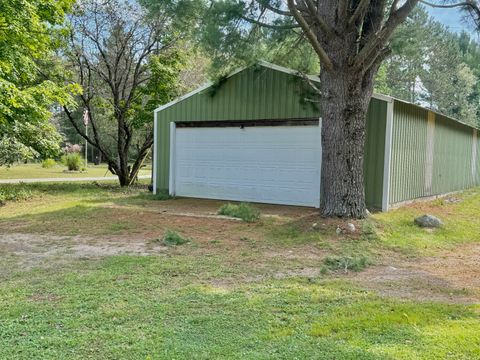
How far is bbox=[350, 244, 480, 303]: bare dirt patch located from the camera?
4.13 m

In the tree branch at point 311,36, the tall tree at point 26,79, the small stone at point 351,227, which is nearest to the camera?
the tree branch at point 311,36

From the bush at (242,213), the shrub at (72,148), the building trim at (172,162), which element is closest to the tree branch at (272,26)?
the bush at (242,213)

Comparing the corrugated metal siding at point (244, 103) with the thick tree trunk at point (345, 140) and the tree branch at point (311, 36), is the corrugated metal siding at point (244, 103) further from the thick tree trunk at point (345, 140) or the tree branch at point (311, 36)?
the tree branch at point (311, 36)

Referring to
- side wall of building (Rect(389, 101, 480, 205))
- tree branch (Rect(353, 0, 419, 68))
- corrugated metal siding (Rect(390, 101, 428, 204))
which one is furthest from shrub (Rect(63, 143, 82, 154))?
tree branch (Rect(353, 0, 419, 68))

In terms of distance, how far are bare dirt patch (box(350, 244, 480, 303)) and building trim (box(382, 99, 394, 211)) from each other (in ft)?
11.7

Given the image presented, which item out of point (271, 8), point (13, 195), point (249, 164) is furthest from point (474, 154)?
point (13, 195)

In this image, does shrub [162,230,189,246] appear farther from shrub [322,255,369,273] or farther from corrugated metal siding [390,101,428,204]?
corrugated metal siding [390,101,428,204]

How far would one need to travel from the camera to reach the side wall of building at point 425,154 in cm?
1019

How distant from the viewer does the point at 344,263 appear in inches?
204

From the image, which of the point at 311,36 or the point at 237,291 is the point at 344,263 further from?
the point at 311,36

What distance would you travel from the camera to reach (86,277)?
4.59 metres

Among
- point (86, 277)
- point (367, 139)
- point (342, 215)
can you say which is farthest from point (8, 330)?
point (367, 139)

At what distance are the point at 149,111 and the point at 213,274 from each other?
11510 mm

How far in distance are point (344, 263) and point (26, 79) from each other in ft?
29.8
